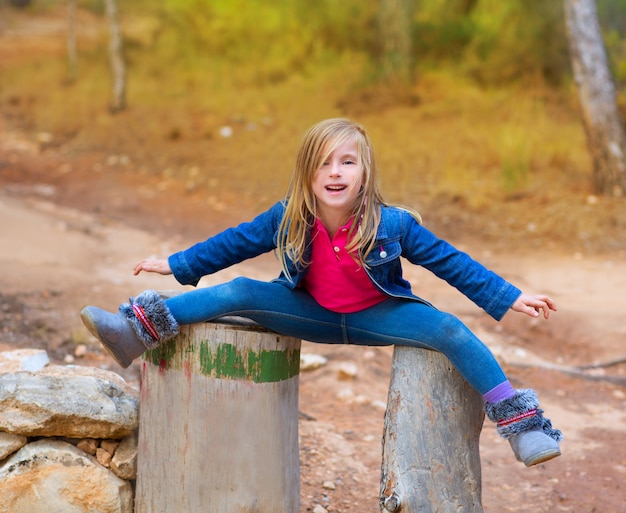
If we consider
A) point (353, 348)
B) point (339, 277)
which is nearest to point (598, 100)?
point (353, 348)

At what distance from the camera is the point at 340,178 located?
2955 mm

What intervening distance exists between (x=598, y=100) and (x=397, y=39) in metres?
3.44

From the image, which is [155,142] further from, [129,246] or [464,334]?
[464,334]

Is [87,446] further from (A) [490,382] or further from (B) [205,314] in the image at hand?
(A) [490,382]

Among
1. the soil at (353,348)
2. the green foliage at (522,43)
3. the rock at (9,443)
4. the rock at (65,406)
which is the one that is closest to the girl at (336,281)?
the rock at (65,406)

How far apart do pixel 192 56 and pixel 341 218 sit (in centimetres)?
1106

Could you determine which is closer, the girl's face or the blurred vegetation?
the girl's face

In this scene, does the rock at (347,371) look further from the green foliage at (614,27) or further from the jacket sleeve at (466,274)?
the green foliage at (614,27)

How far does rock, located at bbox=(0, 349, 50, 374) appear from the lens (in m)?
3.63

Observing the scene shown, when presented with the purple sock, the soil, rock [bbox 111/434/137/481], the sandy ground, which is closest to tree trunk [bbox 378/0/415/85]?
the soil

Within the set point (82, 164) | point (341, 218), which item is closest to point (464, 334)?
point (341, 218)

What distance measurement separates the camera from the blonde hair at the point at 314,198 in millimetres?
2947

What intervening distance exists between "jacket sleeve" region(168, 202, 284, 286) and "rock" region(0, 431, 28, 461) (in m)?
0.83

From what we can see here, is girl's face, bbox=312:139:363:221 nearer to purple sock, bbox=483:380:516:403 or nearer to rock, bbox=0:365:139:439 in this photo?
purple sock, bbox=483:380:516:403
